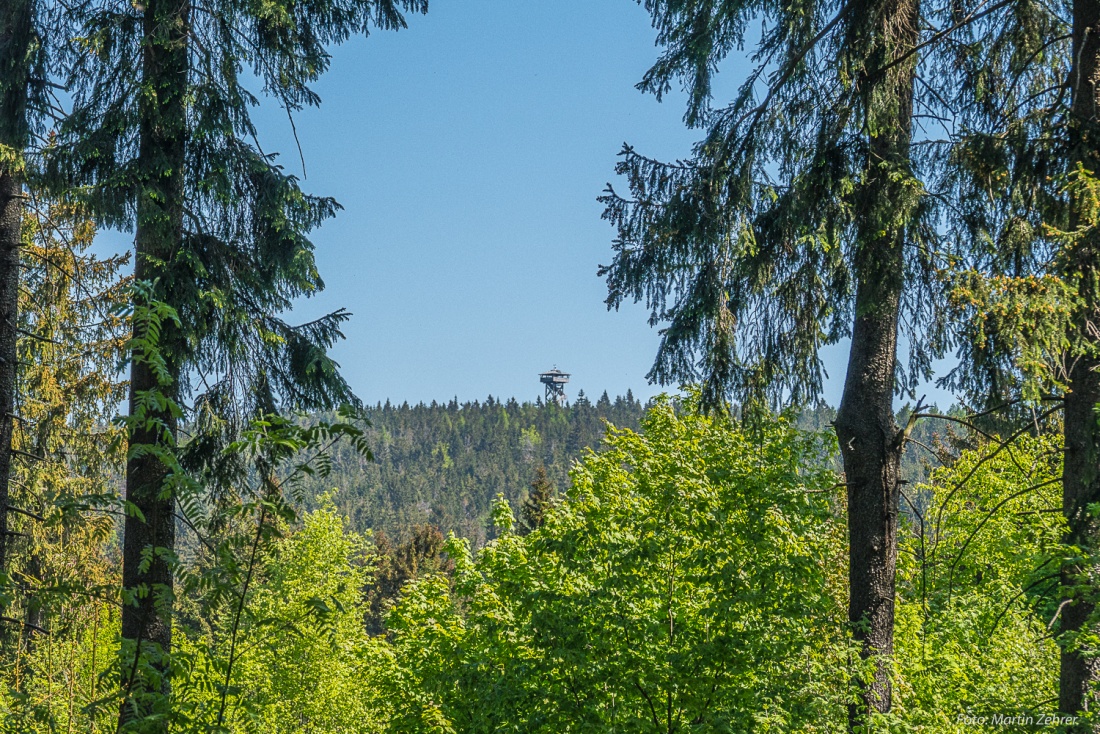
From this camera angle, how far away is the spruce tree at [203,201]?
670cm

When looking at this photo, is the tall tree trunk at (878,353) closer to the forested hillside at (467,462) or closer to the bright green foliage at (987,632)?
the bright green foliage at (987,632)

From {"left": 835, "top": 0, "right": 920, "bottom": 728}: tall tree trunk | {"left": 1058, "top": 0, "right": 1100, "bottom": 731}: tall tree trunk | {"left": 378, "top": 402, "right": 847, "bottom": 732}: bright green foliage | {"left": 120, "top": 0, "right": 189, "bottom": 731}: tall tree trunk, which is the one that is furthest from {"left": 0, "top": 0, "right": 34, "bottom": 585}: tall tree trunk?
{"left": 1058, "top": 0, "right": 1100, "bottom": 731}: tall tree trunk

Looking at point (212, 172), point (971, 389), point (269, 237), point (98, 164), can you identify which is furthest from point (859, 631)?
point (98, 164)

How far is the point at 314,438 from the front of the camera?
327 cm

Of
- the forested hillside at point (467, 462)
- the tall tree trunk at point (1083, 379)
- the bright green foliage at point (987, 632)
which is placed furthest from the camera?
the forested hillside at point (467, 462)

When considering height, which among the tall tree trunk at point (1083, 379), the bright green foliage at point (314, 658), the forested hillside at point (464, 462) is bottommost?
the bright green foliage at point (314, 658)

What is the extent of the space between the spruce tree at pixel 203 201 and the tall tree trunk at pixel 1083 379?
18.0ft

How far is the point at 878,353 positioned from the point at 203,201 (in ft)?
18.1

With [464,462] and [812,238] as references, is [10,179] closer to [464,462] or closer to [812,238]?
[812,238]

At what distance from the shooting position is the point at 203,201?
734 cm

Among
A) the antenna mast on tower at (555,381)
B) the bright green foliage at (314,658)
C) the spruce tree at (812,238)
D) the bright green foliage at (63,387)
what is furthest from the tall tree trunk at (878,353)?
the antenna mast on tower at (555,381)

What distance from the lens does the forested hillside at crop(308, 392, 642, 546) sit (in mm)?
154875

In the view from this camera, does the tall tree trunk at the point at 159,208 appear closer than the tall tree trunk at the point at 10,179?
Yes

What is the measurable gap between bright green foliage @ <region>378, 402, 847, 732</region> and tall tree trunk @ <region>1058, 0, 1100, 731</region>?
148 centimetres
